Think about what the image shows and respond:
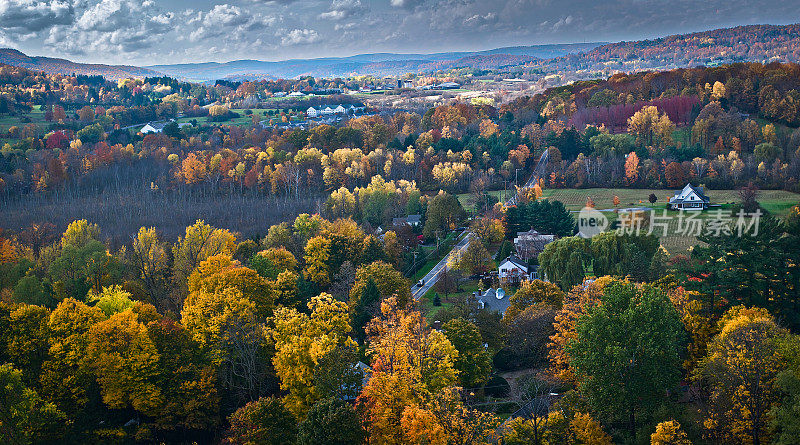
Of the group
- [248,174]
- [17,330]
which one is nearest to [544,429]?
[17,330]

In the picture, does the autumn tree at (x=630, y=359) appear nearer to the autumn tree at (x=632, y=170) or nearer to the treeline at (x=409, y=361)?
the treeline at (x=409, y=361)

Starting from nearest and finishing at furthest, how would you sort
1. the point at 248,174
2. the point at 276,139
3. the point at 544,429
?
the point at 544,429
the point at 248,174
the point at 276,139

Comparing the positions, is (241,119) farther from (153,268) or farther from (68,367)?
(68,367)

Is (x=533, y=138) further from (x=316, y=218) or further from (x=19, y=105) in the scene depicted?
(x=19, y=105)

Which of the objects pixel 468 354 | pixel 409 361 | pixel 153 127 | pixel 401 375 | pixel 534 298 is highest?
pixel 153 127

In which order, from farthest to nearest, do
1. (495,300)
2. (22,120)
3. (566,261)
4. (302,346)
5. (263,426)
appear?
(22,120) < (566,261) < (495,300) < (302,346) < (263,426)

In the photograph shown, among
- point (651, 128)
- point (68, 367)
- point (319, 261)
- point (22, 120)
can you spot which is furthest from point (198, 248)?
point (22, 120)

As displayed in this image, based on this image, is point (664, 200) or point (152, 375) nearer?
point (152, 375)
